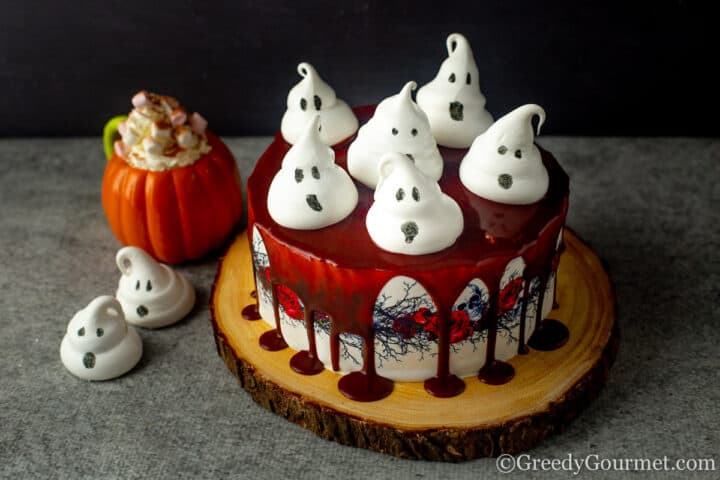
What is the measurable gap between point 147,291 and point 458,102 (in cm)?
101

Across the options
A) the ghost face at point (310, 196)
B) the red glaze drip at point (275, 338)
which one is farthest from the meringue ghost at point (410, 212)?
the red glaze drip at point (275, 338)

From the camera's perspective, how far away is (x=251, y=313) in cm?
233

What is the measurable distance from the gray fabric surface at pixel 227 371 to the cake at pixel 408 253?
0.21 metres

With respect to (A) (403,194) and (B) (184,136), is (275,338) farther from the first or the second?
(B) (184,136)

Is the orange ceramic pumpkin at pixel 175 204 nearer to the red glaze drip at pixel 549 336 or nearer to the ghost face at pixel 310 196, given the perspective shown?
the ghost face at pixel 310 196

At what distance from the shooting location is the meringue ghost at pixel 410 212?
6.33 ft

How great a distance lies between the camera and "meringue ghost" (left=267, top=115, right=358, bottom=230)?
203 cm

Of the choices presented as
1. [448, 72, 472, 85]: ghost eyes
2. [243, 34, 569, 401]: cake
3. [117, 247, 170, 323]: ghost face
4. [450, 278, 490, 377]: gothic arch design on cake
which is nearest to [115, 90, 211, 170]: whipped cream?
[117, 247, 170, 323]: ghost face

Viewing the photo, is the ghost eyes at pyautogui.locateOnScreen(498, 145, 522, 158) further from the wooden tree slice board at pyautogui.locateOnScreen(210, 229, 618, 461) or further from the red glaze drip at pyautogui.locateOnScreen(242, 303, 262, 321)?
the red glaze drip at pyautogui.locateOnScreen(242, 303, 262, 321)

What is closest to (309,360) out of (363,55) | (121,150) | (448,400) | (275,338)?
(275,338)

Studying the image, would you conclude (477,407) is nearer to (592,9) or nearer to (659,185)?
(659,185)

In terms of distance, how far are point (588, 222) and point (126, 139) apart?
4.90 feet

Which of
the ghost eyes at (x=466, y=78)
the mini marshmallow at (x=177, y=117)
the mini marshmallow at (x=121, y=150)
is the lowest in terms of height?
the mini marshmallow at (x=121, y=150)

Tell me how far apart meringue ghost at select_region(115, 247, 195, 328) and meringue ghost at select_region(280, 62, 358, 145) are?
0.52 m
